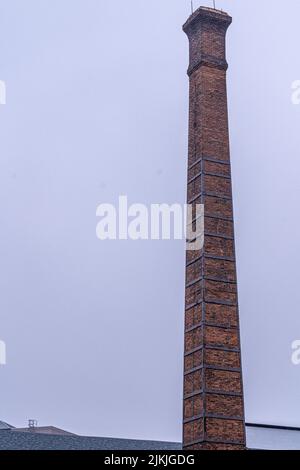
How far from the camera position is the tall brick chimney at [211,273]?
58.3 ft

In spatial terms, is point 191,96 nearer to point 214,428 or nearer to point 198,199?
point 198,199

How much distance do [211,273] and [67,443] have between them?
31.5 feet

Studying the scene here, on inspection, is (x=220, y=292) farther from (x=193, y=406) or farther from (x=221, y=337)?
(x=193, y=406)

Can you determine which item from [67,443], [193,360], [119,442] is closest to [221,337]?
[193,360]

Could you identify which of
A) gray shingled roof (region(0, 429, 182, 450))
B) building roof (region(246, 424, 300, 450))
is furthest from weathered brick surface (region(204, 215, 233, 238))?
gray shingled roof (region(0, 429, 182, 450))

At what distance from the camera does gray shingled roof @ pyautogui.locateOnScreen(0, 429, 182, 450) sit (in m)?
24.4

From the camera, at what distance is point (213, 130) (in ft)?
65.5

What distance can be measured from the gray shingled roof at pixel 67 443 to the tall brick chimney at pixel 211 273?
7.66 metres

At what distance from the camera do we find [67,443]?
83.5ft

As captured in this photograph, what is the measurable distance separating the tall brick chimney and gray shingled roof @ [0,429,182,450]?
25.1 feet

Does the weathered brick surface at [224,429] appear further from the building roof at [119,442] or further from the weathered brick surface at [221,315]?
the building roof at [119,442]
